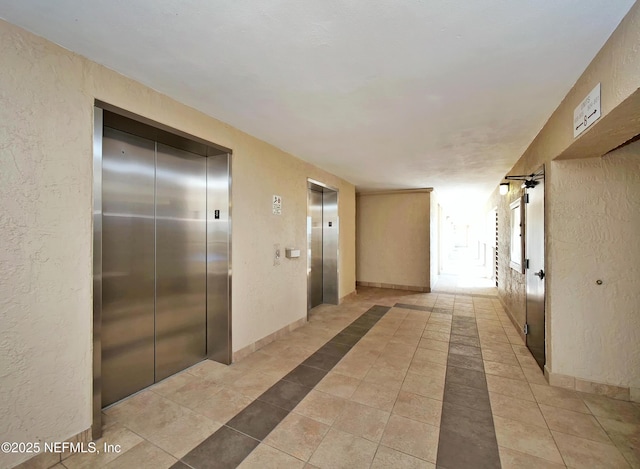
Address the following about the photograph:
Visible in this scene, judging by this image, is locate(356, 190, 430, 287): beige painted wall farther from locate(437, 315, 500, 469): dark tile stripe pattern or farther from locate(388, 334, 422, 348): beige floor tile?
locate(437, 315, 500, 469): dark tile stripe pattern

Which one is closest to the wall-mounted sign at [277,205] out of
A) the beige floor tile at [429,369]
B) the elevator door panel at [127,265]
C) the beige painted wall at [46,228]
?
the elevator door panel at [127,265]

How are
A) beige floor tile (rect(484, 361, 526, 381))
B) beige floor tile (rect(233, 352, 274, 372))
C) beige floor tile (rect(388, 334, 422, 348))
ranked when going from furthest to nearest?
1. beige floor tile (rect(388, 334, 422, 348))
2. beige floor tile (rect(233, 352, 274, 372))
3. beige floor tile (rect(484, 361, 526, 381))

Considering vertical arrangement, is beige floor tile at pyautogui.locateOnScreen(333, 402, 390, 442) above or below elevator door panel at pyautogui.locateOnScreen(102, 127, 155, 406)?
below

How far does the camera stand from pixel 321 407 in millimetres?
2246

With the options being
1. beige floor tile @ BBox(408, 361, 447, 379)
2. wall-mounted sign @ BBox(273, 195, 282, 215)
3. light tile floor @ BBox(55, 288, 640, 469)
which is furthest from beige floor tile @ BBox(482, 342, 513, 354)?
wall-mounted sign @ BBox(273, 195, 282, 215)

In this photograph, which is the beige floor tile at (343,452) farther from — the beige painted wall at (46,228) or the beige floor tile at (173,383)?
the beige painted wall at (46,228)

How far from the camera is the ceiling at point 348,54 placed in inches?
55.2

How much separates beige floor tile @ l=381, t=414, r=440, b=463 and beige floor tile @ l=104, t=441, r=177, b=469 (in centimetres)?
143

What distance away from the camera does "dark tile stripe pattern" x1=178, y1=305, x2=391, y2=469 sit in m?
1.73

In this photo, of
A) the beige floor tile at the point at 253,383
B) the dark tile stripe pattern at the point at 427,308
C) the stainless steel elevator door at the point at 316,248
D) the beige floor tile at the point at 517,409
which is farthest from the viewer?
the stainless steel elevator door at the point at 316,248

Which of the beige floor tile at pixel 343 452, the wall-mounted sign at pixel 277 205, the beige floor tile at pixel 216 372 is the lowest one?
the beige floor tile at pixel 343 452

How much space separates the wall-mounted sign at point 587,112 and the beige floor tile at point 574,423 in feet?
7.21

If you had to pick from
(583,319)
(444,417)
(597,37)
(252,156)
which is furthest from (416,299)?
(597,37)

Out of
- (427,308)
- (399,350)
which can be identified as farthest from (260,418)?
(427,308)
